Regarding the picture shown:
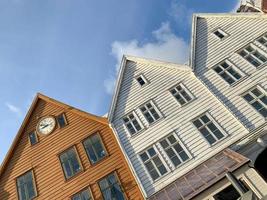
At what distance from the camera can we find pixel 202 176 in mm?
14766

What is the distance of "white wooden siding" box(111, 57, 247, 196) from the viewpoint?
1702 centimetres

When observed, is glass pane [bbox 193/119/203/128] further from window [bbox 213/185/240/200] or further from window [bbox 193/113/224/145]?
→ window [bbox 213/185/240/200]

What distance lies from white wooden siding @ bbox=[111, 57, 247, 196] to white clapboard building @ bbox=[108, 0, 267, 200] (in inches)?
2.3

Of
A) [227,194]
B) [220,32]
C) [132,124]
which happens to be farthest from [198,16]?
[227,194]

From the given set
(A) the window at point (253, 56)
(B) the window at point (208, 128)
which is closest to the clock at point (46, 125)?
(B) the window at point (208, 128)

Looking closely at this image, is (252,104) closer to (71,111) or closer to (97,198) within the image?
(97,198)

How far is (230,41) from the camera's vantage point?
21.8 meters

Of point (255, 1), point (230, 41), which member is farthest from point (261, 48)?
point (255, 1)

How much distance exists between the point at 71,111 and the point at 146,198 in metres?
9.87

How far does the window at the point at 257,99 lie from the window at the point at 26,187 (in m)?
14.9

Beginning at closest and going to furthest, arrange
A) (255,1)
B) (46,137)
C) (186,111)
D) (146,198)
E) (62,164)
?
(146,198) < (186,111) < (62,164) < (46,137) < (255,1)

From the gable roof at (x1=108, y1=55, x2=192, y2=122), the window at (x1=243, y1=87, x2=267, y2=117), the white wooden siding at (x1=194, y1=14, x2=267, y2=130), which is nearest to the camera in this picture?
the window at (x1=243, y1=87, x2=267, y2=117)

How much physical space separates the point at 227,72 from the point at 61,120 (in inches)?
495

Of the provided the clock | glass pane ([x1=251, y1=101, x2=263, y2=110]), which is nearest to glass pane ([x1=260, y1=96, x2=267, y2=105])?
glass pane ([x1=251, y1=101, x2=263, y2=110])
